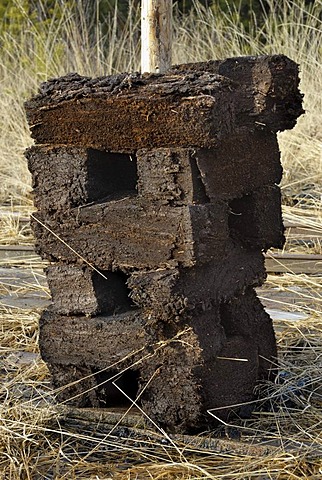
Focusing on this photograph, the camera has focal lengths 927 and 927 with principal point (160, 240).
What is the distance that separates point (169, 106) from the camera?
3162 millimetres

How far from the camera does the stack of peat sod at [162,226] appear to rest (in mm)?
3193

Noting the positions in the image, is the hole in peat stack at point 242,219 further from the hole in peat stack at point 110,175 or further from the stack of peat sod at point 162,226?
the hole in peat stack at point 110,175

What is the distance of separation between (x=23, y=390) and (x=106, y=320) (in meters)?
0.65

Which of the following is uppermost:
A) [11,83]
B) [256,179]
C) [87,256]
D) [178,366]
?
[11,83]

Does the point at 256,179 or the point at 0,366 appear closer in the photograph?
the point at 256,179

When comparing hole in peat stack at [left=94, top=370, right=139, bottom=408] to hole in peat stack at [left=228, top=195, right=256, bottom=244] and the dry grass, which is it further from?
hole in peat stack at [left=228, top=195, right=256, bottom=244]

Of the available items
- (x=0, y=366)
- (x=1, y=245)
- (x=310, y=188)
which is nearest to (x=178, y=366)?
(x=0, y=366)

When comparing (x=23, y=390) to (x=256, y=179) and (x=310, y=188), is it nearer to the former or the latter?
(x=256, y=179)

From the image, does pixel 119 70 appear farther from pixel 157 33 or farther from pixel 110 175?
pixel 110 175

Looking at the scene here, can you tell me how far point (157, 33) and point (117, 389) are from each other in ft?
8.44

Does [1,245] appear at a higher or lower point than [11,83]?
lower

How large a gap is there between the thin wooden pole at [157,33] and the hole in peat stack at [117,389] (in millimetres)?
2362

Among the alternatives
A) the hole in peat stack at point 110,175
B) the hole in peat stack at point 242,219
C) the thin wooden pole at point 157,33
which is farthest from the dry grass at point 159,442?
the thin wooden pole at point 157,33

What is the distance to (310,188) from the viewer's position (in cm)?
826
